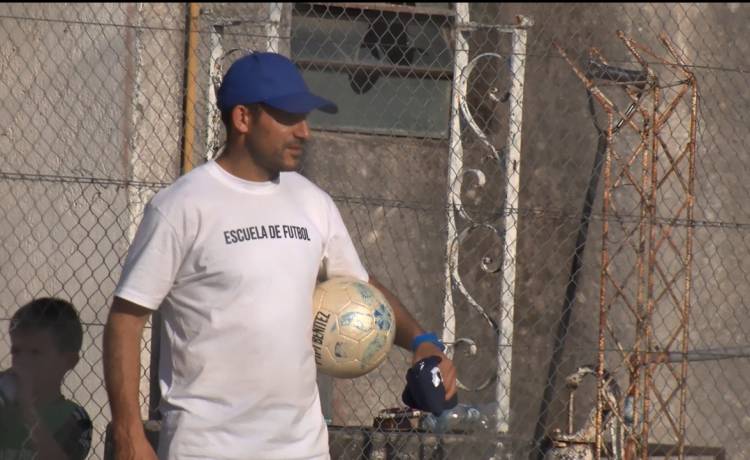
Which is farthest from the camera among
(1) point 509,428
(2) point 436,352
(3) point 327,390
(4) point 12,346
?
(1) point 509,428

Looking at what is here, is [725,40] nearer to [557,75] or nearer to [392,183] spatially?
[557,75]

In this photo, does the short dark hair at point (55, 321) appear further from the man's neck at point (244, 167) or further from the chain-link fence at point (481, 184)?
the man's neck at point (244, 167)

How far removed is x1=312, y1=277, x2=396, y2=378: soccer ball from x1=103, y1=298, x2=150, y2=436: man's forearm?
1.92 feet

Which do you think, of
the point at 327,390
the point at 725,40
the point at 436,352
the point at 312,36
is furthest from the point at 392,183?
→ the point at 436,352

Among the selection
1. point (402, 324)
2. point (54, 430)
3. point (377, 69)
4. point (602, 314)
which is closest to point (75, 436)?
point (54, 430)

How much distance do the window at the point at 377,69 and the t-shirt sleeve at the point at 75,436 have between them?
268 centimetres

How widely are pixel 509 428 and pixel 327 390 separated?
3.70 feet

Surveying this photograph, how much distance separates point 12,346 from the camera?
239 inches

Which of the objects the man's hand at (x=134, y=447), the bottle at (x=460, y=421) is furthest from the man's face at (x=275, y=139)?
the bottle at (x=460, y=421)

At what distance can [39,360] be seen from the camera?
19.4 ft

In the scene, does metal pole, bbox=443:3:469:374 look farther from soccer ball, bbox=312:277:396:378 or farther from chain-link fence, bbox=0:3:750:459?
soccer ball, bbox=312:277:396:378

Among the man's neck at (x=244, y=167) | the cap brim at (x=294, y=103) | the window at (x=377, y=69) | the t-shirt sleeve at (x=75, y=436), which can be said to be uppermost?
the window at (x=377, y=69)

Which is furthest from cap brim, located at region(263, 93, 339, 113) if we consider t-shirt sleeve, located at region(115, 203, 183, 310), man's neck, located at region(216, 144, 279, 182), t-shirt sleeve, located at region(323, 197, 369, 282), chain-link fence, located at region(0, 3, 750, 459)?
chain-link fence, located at region(0, 3, 750, 459)

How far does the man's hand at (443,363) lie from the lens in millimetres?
3816
